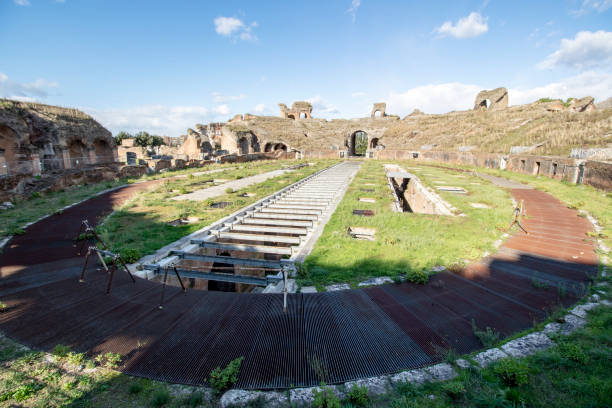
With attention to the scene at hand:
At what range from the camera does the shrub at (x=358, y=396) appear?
9.55ft

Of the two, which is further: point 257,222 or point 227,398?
point 257,222

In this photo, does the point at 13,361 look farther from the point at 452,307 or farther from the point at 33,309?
the point at 452,307

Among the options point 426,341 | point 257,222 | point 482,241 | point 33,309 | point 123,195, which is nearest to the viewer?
point 426,341

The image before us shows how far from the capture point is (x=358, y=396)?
292cm

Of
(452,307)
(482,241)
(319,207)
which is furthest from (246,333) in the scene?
(319,207)

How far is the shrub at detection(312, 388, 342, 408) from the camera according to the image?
2.81 m

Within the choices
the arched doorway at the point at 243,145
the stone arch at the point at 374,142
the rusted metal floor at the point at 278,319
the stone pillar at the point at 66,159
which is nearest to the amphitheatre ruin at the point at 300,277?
the rusted metal floor at the point at 278,319

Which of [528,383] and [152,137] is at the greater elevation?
[152,137]

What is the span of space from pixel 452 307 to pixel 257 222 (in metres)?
6.97

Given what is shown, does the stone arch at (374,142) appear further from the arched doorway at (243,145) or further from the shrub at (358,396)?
the shrub at (358,396)

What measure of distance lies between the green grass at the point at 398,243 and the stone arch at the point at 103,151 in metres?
29.6

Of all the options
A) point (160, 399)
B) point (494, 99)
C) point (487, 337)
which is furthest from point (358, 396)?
point (494, 99)

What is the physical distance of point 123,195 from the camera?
14969mm

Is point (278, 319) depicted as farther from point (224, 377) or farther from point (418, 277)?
point (418, 277)
